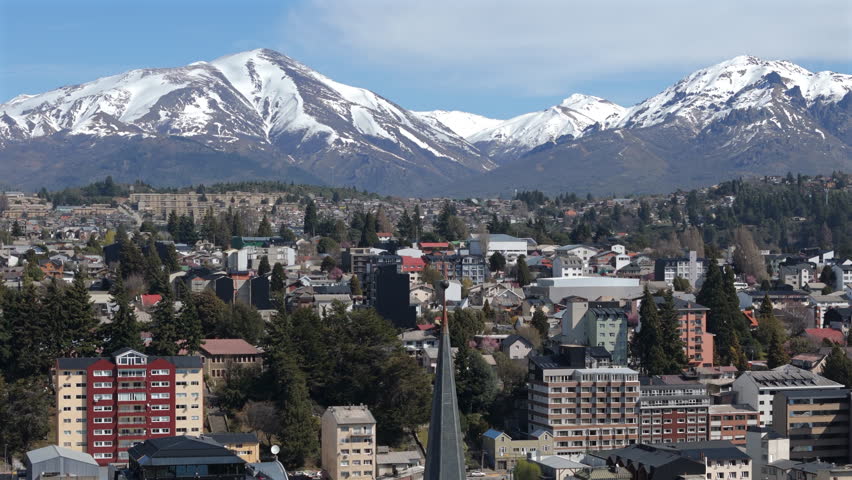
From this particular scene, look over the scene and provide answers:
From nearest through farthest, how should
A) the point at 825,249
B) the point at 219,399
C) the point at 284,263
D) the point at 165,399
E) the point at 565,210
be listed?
the point at 165,399
the point at 219,399
the point at 284,263
the point at 825,249
the point at 565,210

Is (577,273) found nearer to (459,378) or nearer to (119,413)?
(459,378)

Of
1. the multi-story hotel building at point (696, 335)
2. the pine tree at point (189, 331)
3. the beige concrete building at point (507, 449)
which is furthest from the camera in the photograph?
the multi-story hotel building at point (696, 335)

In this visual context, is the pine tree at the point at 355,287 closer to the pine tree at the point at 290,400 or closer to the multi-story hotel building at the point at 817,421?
the pine tree at the point at 290,400

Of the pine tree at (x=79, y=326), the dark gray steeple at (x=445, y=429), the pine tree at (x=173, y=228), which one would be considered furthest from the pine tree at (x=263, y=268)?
the dark gray steeple at (x=445, y=429)

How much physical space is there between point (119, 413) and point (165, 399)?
1232mm

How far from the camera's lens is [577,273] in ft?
224

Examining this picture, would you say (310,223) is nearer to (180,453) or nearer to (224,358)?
(224,358)

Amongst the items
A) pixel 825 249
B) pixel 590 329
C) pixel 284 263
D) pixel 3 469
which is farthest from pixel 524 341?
pixel 825 249

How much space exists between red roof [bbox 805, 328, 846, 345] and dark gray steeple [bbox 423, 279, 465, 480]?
137 ft

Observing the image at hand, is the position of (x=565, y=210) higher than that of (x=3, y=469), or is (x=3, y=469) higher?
(x=565, y=210)

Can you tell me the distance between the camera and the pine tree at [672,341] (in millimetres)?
45625

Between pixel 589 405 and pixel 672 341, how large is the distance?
568cm

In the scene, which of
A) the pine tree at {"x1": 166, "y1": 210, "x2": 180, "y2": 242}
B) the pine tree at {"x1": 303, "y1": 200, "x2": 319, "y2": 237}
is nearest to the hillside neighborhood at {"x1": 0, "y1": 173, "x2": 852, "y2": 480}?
the pine tree at {"x1": 166, "y1": 210, "x2": 180, "y2": 242}

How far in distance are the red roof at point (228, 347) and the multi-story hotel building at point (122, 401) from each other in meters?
4.31
